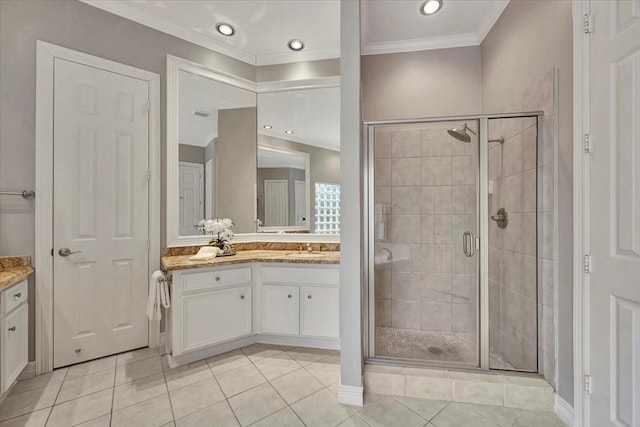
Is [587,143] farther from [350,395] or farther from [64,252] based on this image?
[64,252]

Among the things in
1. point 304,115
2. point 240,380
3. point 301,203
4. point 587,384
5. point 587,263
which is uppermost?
point 304,115

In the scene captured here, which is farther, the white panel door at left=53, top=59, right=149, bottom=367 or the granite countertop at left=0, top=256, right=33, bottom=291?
the white panel door at left=53, top=59, right=149, bottom=367

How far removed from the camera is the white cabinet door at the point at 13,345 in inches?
66.7

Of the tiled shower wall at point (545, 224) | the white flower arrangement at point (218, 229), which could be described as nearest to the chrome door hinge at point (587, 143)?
the tiled shower wall at point (545, 224)

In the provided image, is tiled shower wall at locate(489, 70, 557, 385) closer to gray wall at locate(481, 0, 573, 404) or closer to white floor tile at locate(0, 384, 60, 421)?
gray wall at locate(481, 0, 573, 404)

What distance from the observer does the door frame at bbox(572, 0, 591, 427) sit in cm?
154

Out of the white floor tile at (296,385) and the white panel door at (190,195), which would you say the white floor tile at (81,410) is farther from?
the white panel door at (190,195)

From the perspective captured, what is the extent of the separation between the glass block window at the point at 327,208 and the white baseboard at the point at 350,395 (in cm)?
150

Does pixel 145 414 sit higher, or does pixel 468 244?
pixel 468 244

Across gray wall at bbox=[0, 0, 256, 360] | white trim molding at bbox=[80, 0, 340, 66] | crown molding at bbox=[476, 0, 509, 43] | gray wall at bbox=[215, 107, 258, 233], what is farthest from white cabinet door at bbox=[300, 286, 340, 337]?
crown molding at bbox=[476, 0, 509, 43]

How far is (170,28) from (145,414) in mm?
3113

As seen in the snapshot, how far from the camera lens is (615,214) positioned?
140cm

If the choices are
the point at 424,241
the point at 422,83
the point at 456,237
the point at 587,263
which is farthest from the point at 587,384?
the point at 422,83

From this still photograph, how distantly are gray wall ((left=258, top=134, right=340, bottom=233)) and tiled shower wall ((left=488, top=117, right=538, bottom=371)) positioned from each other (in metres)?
1.41
